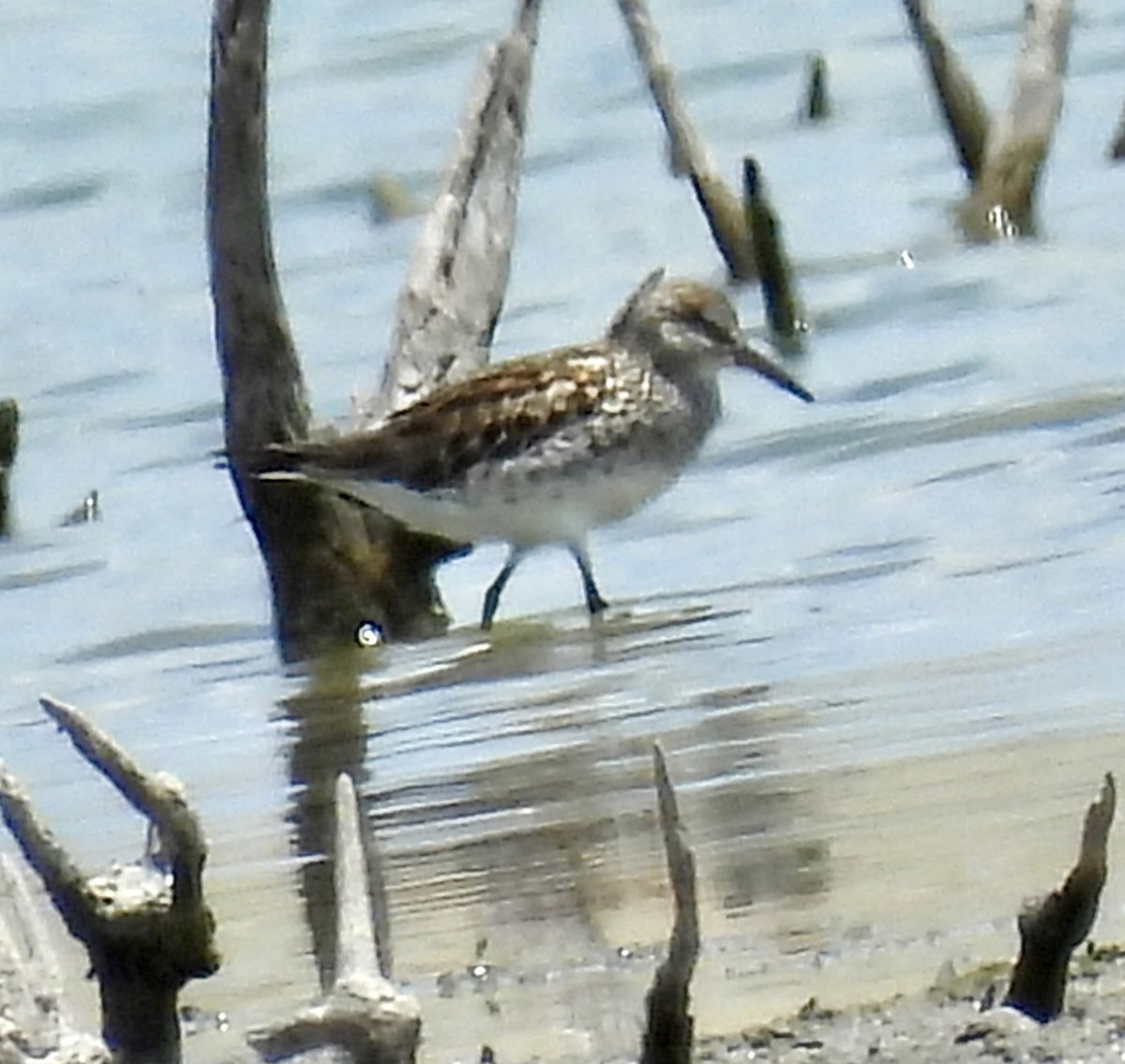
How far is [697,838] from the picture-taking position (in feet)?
18.3

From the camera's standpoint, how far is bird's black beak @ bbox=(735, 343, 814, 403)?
29.0 ft

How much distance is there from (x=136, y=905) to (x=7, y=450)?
519 centimetres

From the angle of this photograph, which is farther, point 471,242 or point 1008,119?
point 1008,119

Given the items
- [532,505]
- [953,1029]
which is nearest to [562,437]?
[532,505]

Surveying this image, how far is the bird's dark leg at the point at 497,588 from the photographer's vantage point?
25.7 ft

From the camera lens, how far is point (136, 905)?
3775 millimetres

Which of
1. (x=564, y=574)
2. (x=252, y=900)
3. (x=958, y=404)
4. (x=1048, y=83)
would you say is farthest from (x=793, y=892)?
(x=1048, y=83)

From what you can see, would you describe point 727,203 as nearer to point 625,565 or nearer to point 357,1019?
point 625,565

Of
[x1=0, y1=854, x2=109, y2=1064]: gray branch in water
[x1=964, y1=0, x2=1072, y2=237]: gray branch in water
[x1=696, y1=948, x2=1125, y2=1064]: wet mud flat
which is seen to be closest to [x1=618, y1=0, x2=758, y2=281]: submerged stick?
A: [x1=964, y1=0, x2=1072, y2=237]: gray branch in water

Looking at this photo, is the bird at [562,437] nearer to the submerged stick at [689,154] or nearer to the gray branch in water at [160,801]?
the submerged stick at [689,154]

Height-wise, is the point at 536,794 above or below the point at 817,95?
below

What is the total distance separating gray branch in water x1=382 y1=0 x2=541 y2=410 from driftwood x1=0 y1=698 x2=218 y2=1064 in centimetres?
358

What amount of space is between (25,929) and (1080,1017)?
1.16 m

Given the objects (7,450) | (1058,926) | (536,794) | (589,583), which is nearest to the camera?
(1058,926)
